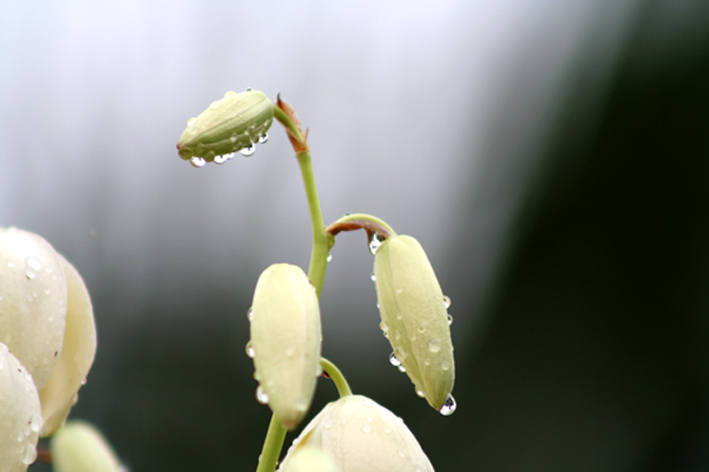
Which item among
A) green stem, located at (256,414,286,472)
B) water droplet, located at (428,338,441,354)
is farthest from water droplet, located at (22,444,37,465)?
water droplet, located at (428,338,441,354)

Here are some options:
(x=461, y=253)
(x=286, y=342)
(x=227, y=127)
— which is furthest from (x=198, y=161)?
(x=461, y=253)

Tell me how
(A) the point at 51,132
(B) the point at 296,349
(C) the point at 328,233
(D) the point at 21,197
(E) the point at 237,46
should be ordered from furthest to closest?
(E) the point at 237,46 → (A) the point at 51,132 → (D) the point at 21,197 → (C) the point at 328,233 → (B) the point at 296,349

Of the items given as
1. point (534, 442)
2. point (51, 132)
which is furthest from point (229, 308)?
point (534, 442)

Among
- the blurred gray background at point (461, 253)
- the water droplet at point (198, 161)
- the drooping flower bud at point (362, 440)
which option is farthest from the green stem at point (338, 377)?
the blurred gray background at point (461, 253)

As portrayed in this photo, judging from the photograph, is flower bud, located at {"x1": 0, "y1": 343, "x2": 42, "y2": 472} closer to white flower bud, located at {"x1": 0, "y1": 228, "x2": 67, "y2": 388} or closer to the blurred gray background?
white flower bud, located at {"x1": 0, "y1": 228, "x2": 67, "y2": 388}

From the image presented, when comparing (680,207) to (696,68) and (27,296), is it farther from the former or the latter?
(27,296)

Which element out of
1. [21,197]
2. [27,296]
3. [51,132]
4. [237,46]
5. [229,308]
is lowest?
[229,308]

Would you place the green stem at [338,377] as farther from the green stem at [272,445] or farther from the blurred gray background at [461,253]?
the blurred gray background at [461,253]
